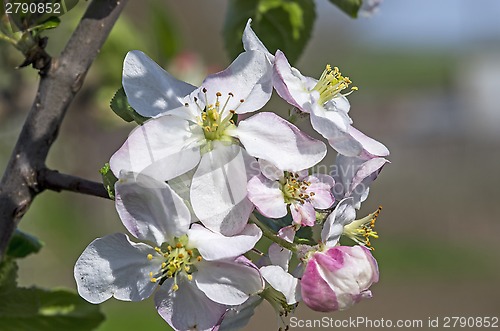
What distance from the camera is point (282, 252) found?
863mm

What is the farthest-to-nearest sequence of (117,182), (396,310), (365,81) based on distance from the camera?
(365,81) → (396,310) → (117,182)

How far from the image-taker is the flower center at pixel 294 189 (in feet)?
2.81

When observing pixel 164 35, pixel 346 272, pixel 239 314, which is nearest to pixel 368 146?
pixel 346 272

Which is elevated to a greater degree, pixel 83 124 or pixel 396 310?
pixel 83 124

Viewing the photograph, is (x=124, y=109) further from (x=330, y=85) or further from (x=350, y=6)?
(x=350, y=6)

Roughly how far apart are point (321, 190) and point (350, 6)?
430mm

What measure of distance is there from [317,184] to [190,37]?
39.2 ft

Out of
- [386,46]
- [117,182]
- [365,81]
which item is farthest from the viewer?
[386,46]

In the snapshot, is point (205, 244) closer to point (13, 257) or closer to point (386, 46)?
point (13, 257)

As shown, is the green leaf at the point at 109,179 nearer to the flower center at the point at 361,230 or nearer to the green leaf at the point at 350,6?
the flower center at the point at 361,230

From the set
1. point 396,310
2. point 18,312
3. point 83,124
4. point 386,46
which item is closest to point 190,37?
point 396,310

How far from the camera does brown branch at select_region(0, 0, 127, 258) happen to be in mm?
986

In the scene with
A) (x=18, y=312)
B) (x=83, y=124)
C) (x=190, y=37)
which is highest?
(x=18, y=312)

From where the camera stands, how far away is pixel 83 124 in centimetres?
289
